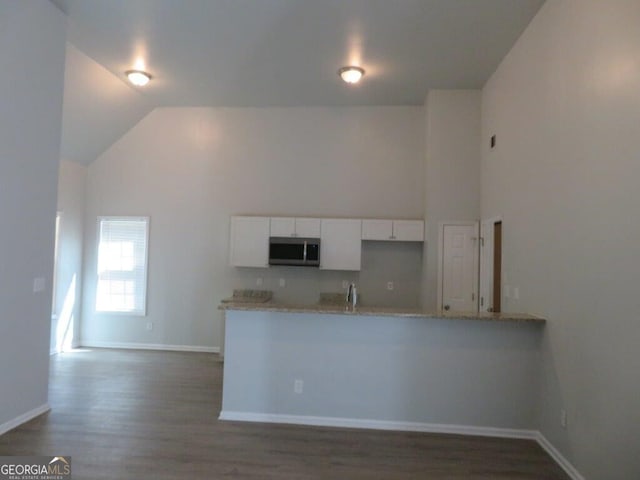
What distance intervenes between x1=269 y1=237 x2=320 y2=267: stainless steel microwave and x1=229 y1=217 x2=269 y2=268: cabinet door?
135 mm

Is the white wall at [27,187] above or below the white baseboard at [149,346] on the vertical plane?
above

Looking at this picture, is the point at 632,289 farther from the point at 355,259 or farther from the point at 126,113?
the point at 126,113

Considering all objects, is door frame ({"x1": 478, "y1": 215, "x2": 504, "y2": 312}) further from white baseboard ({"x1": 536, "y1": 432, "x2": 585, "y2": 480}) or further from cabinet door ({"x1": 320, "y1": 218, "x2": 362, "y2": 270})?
white baseboard ({"x1": 536, "y1": 432, "x2": 585, "y2": 480})

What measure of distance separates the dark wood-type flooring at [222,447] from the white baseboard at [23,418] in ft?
0.19

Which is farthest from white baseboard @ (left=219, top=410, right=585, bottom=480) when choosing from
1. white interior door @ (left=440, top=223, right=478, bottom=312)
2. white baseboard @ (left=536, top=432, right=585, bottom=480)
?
white interior door @ (left=440, top=223, right=478, bottom=312)

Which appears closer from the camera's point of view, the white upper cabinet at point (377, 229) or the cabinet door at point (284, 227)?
the white upper cabinet at point (377, 229)

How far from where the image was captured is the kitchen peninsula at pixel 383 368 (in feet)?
11.7

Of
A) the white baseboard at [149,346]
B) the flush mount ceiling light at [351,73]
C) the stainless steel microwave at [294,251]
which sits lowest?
the white baseboard at [149,346]

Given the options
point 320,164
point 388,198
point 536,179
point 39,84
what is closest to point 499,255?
point 536,179

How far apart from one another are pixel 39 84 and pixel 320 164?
12.0ft

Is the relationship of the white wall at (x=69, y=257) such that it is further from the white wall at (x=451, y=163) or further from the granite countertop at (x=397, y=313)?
the white wall at (x=451, y=163)

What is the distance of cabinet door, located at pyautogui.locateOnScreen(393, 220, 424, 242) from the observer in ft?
18.8

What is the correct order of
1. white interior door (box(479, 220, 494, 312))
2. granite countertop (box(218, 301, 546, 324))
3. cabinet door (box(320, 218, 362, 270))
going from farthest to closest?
cabinet door (box(320, 218, 362, 270)) < white interior door (box(479, 220, 494, 312)) < granite countertop (box(218, 301, 546, 324))

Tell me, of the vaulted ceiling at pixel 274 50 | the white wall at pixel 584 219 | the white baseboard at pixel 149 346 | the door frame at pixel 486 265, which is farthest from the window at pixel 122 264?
the white wall at pixel 584 219
